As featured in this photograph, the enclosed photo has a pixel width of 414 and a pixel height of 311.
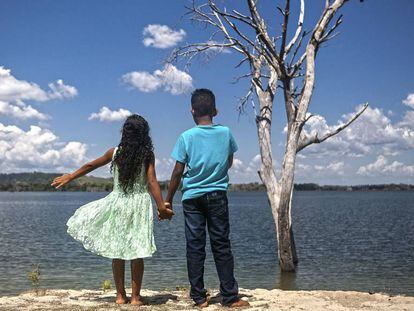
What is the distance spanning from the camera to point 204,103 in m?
6.36

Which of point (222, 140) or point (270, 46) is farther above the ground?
point (270, 46)

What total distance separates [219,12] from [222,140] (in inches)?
328

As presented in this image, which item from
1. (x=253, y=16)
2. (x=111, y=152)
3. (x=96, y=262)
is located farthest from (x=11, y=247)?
(x=111, y=152)

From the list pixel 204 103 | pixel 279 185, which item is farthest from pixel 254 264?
pixel 204 103

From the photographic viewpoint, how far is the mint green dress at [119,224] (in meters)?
6.39

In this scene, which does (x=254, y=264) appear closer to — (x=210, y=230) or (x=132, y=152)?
(x=210, y=230)

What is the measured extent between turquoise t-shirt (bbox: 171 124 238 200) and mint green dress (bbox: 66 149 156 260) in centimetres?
57

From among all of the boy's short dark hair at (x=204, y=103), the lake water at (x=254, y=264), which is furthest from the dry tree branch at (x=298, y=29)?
the boy's short dark hair at (x=204, y=103)

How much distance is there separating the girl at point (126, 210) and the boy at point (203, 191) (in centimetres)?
36

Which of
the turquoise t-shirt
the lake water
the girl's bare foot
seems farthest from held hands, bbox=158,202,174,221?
the lake water

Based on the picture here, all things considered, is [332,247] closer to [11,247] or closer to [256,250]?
[256,250]

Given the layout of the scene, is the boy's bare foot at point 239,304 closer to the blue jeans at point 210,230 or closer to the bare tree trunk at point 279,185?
the blue jeans at point 210,230

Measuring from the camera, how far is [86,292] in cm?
791

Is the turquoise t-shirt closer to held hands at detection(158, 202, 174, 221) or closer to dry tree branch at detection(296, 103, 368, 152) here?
held hands at detection(158, 202, 174, 221)
